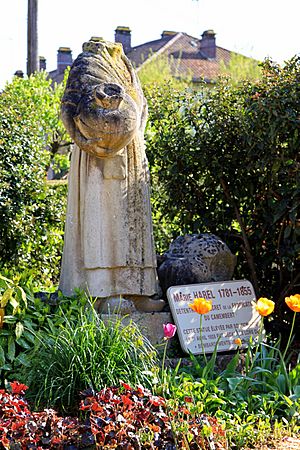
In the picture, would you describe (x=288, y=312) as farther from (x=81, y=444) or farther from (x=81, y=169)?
(x=81, y=444)

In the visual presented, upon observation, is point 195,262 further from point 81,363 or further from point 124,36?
point 124,36

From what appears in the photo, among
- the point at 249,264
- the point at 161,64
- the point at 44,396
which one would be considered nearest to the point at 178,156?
the point at 249,264

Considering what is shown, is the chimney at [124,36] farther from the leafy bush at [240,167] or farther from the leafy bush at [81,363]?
the leafy bush at [81,363]

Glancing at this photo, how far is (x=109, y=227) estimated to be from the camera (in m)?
6.11

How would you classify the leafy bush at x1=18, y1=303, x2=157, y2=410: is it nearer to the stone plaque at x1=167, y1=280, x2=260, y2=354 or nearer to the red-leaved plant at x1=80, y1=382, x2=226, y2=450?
the red-leaved plant at x1=80, y1=382, x2=226, y2=450

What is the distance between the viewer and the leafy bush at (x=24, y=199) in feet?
29.9

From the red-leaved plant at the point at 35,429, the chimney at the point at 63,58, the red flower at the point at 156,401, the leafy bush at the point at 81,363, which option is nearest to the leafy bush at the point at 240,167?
the leafy bush at the point at 81,363

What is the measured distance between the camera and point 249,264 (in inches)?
309

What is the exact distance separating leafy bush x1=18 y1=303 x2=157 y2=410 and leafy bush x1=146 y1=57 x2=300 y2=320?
2375 mm

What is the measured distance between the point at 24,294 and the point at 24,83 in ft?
29.1

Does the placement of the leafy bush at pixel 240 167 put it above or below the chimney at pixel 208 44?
below

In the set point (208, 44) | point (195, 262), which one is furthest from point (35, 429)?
point (208, 44)

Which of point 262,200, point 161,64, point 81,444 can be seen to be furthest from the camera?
point 161,64

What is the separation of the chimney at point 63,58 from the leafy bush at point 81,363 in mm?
32826
